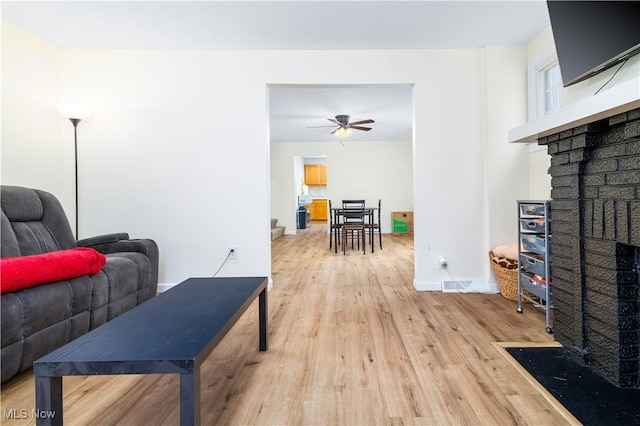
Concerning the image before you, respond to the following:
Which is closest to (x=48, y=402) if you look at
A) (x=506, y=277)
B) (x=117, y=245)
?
(x=117, y=245)

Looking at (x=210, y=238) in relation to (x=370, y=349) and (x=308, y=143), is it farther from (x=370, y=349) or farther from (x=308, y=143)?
(x=308, y=143)

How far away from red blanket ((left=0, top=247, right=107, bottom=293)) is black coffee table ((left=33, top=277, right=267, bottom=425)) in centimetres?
60

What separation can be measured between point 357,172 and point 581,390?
658 centimetres

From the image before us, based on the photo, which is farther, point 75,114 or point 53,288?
point 75,114

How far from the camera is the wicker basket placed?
98.6 inches

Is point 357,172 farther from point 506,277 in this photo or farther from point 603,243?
point 603,243

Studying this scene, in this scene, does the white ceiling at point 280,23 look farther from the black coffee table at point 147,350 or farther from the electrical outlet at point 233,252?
the black coffee table at point 147,350

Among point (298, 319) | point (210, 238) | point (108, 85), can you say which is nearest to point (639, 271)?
point (298, 319)

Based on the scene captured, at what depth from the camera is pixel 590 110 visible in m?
1.23

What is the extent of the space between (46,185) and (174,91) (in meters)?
1.37

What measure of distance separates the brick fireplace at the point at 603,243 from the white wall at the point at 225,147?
4.18 ft

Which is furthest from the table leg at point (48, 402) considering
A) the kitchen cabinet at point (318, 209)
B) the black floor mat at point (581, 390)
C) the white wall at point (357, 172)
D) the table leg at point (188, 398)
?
the kitchen cabinet at point (318, 209)

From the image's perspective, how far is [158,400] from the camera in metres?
1.30

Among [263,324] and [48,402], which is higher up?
[48,402]
